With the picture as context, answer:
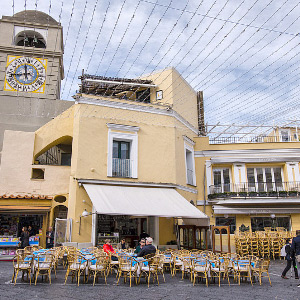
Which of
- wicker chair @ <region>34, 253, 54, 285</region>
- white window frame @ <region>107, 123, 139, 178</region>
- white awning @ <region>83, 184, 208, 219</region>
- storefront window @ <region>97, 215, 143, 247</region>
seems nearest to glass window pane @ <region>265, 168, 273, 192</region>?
white awning @ <region>83, 184, 208, 219</region>

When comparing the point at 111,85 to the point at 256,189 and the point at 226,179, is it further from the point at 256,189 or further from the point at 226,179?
the point at 256,189

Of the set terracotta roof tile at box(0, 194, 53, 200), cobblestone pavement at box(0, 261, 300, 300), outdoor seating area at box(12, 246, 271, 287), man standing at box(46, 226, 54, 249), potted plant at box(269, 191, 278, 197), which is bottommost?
cobblestone pavement at box(0, 261, 300, 300)

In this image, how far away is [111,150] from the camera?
15.2m

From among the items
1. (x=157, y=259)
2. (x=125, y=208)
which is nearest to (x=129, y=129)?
(x=125, y=208)

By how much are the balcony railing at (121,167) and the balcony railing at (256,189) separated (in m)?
5.63

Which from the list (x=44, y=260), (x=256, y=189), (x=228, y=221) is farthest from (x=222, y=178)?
(x=44, y=260)

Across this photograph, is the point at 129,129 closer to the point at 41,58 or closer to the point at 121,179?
the point at 121,179

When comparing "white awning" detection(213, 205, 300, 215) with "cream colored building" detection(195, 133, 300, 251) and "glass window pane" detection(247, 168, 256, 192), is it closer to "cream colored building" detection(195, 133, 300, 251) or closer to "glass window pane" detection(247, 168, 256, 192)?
"cream colored building" detection(195, 133, 300, 251)

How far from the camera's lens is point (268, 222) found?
18750 millimetres

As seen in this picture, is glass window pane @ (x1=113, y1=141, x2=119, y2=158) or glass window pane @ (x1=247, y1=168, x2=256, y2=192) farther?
glass window pane @ (x1=247, y1=168, x2=256, y2=192)

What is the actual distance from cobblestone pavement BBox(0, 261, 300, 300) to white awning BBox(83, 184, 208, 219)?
10.3 feet

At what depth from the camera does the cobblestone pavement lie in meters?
7.16

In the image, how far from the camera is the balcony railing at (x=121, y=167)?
15132mm

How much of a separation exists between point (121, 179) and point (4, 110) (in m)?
10.8
